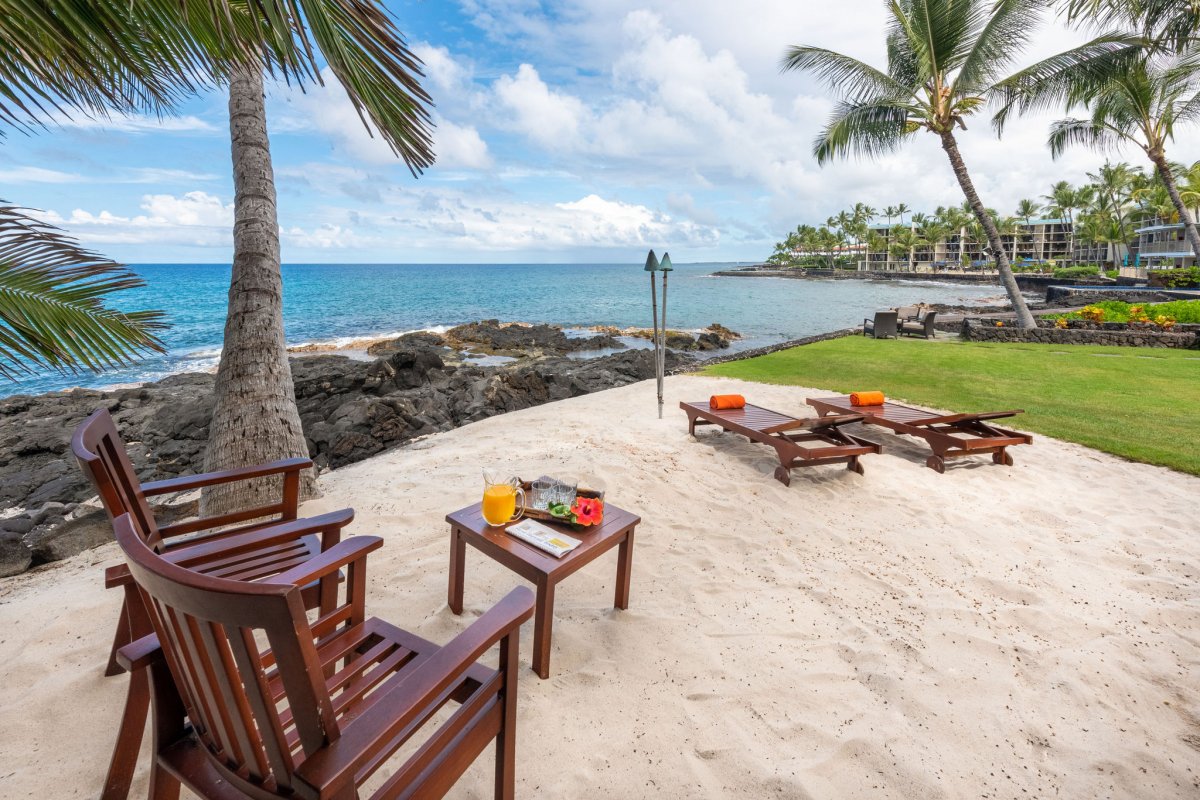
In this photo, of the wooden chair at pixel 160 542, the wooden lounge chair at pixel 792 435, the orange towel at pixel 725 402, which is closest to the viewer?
the wooden chair at pixel 160 542

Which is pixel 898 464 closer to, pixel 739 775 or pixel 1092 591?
pixel 1092 591

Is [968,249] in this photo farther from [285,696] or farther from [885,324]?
[285,696]

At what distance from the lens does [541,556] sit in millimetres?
2316

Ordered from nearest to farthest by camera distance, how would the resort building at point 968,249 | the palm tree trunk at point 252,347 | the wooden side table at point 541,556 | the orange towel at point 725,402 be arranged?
the wooden side table at point 541,556 < the palm tree trunk at point 252,347 < the orange towel at point 725,402 < the resort building at point 968,249

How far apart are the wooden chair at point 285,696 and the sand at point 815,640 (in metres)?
0.56

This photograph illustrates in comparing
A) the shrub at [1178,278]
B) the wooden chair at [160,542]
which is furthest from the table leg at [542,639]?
the shrub at [1178,278]

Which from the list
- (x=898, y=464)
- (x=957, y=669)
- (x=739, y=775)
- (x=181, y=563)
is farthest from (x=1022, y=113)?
(x=181, y=563)

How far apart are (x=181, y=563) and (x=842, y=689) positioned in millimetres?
2780

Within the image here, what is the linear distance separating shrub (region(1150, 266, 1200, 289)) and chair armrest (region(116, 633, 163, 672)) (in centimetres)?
3361

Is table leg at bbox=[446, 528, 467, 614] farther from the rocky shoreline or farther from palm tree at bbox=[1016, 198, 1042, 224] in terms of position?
palm tree at bbox=[1016, 198, 1042, 224]

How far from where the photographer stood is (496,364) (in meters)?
17.5

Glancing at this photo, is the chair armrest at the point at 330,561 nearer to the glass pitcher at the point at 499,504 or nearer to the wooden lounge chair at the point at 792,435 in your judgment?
the glass pitcher at the point at 499,504

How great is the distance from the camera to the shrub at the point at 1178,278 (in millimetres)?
22438

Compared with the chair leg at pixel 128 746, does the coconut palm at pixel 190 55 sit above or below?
above
